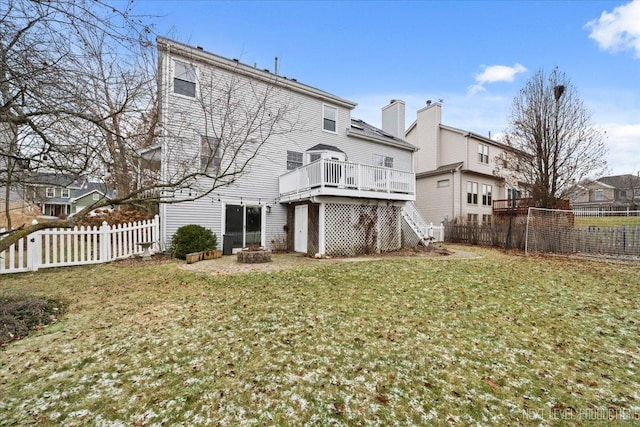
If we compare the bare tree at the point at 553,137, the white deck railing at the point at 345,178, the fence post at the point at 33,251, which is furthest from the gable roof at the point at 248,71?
the bare tree at the point at 553,137

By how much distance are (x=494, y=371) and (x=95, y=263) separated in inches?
415

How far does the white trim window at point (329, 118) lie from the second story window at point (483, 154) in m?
12.3

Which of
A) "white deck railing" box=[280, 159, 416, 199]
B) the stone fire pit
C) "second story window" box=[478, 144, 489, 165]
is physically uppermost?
"second story window" box=[478, 144, 489, 165]

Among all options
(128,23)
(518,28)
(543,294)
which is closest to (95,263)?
(128,23)

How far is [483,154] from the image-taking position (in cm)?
2066

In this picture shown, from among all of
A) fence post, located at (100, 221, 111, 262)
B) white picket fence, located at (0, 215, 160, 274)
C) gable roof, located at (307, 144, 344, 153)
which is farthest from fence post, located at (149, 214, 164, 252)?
gable roof, located at (307, 144, 344, 153)

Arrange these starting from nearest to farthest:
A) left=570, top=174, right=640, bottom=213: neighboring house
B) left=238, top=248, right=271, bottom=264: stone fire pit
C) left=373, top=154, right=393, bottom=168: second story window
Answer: left=238, top=248, right=271, bottom=264: stone fire pit, left=373, top=154, right=393, bottom=168: second story window, left=570, top=174, right=640, bottom=213: neighboring house

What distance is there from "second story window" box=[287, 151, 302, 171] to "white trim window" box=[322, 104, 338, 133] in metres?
2.18

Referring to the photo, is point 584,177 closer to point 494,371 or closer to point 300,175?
point 300,175

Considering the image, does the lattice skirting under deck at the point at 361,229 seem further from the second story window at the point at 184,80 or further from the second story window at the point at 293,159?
the second story window at the point at 184,80

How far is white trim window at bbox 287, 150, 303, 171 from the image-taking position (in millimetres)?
12992

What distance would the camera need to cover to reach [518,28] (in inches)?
465

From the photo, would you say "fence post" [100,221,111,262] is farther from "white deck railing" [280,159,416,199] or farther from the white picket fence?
"white deck railing" [280,159,416,199]

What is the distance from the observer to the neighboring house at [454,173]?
19.4 metres
